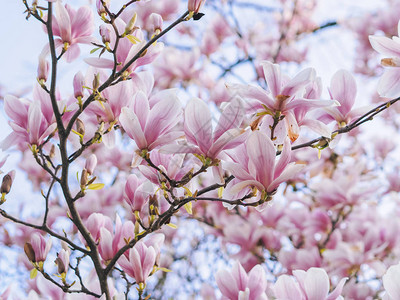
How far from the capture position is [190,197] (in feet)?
2.87

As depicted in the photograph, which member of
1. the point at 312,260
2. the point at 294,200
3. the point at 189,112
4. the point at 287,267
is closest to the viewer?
the point at 189,112

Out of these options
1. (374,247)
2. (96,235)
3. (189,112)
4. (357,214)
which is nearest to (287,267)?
(374,247)

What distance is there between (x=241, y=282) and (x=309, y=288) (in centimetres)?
19

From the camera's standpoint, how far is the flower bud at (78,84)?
3.18 ft

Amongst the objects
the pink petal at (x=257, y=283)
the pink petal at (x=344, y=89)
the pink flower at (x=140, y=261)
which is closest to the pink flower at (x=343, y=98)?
the pink petal at (x=344, y=89)

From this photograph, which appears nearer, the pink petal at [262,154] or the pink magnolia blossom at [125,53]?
the pink petal at [262,154]

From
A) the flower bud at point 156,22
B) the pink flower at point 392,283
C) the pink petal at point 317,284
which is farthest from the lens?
the flower bud at point 156,22

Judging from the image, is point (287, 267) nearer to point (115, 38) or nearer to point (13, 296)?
point (13, 296)

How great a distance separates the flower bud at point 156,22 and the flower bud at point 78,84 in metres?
0.19

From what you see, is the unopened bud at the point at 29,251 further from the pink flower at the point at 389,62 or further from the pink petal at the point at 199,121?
the pink flower at the point at 389,62

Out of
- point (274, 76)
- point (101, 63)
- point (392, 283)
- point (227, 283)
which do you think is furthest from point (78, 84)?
point (392, 283)

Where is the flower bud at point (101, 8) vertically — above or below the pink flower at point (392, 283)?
above

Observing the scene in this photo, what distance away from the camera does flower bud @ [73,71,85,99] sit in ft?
3.18

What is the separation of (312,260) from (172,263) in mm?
1445
